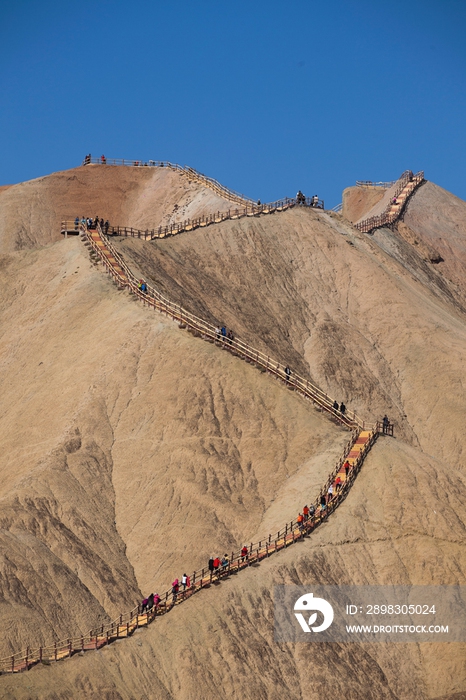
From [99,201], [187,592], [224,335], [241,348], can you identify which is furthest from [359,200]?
[187,592]

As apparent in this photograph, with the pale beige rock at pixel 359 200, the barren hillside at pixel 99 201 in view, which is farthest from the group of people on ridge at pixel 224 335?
the pale beige rock at pixel 359 200

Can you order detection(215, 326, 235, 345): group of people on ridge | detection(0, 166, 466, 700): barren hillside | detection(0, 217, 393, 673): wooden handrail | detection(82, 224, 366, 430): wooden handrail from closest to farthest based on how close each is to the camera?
detection(0, 217, 393, 673): wooden handrail < detection(0, 166, 466, 700): barren hillside < detection(82, 224, 366, 430): wooden handrail < detection(215, 326, 235, 345): group of people on ridge

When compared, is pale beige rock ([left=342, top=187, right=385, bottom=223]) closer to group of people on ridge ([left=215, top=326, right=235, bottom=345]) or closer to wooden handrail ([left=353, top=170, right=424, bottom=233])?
wooden handrail ([left=353, top=170, right=424, bottom=233])

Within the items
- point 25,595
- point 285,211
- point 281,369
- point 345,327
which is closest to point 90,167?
point 285,211

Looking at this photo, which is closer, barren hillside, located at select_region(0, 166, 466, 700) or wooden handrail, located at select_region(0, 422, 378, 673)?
wooden handrail, located at select_region(0, 422, 378, 673)

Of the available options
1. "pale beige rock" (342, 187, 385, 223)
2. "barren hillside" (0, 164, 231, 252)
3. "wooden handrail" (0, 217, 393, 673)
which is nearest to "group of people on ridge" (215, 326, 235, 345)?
"wooden handrail" (0, 217, 393, 673)

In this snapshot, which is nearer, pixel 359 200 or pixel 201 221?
pixel 201 221

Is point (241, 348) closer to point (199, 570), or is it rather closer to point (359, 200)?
point (199, 570)

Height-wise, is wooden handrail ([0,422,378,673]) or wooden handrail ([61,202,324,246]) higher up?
wooden handrail ([61,202,324,246])
